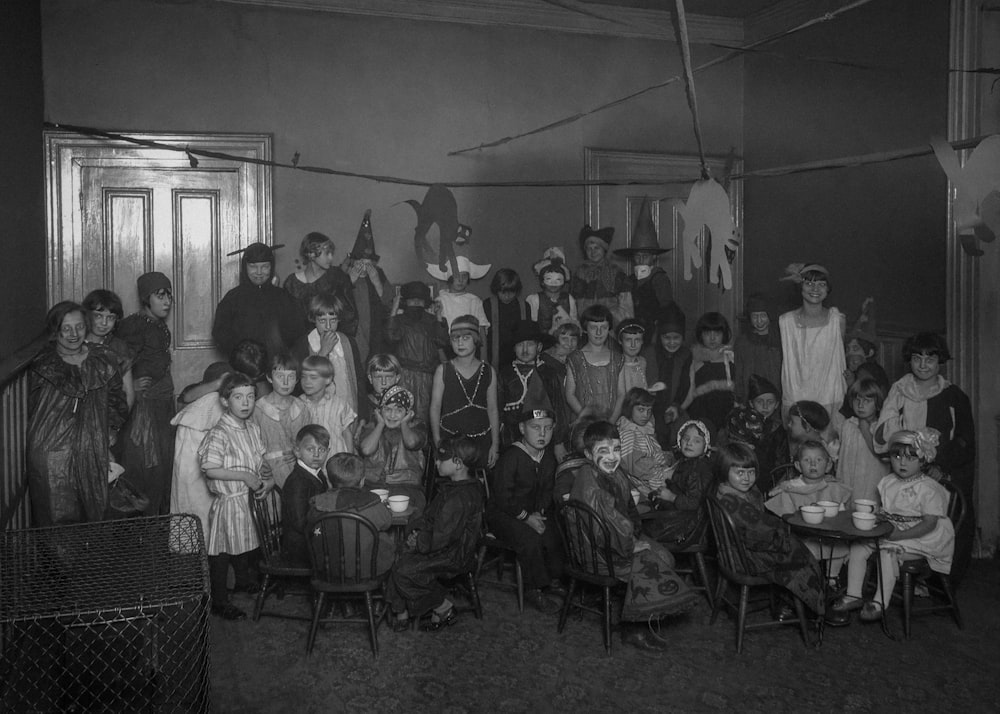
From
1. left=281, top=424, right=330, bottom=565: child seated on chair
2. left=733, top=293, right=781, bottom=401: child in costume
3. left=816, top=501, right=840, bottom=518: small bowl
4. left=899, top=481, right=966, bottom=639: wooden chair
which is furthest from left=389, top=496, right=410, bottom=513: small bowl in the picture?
left=733, top=293, right=781, bottom=401: child in costume

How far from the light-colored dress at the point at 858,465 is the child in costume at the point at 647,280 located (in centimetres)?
180

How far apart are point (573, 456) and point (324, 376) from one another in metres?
1.51

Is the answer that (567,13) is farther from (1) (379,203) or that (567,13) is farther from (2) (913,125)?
(2) (913,125)

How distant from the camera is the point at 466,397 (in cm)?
610

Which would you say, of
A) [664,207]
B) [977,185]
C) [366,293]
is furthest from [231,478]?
[664,207]

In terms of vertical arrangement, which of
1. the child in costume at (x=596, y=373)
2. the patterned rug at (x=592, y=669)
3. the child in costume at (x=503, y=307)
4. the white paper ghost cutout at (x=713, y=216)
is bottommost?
the patterned rug at (x=592, y=669)

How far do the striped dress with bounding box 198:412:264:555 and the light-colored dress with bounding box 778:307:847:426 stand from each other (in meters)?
3.37

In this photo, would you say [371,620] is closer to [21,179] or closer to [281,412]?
[281,412]

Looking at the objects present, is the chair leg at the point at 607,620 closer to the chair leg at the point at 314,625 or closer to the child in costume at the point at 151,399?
the chair leg at the point at 314,625

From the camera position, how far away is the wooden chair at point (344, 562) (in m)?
4.57

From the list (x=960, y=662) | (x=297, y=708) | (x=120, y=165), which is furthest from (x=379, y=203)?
(x=960, y=662)

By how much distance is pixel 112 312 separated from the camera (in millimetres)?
5730

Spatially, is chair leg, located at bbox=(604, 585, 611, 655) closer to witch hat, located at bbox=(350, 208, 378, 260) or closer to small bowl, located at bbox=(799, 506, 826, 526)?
small bowl, located at bbox=(799, 506, 826, 526)

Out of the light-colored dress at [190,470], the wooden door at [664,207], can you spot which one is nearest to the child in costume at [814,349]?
the wooden door at [664,207]
